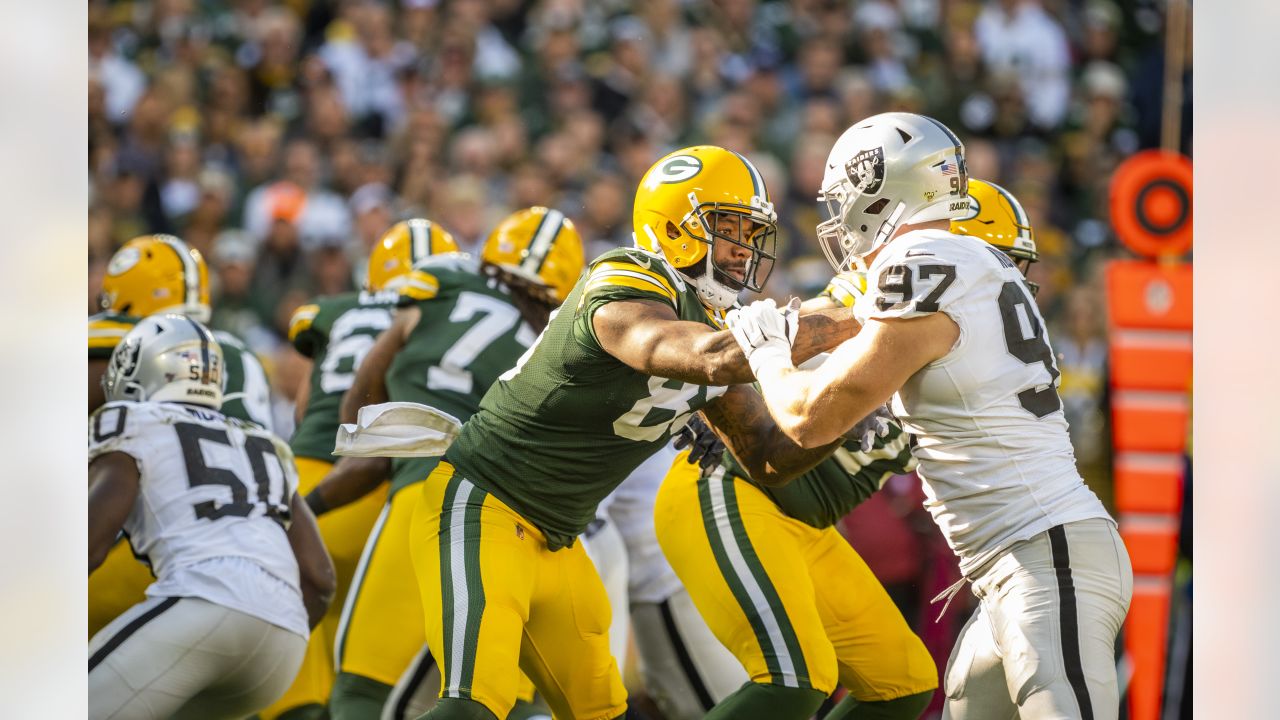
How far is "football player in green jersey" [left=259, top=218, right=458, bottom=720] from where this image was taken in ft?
21.2

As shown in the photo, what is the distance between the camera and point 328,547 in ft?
21.2

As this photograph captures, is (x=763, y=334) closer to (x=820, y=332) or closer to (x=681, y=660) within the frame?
(x=820, y=332)

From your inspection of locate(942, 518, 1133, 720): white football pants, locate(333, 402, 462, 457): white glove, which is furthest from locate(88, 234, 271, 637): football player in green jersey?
locate(942, 518, 1133, 720): white football pants

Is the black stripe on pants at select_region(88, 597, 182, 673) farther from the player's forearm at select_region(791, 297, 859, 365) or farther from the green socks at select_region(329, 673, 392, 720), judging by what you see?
the player's forearm at select_region(791, 297, 859, 365)

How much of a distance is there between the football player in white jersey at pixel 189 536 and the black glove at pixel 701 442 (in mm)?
1436

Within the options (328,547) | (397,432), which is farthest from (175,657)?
(328,547)

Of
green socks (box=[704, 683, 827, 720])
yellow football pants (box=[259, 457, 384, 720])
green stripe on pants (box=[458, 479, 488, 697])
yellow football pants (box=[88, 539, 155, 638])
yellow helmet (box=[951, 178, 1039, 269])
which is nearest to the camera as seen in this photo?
green stripe on pants (box=[458, 479, 488, 697])

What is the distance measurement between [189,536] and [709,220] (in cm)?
198

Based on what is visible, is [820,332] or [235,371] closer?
[820,332]

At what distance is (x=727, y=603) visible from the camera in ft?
15.8

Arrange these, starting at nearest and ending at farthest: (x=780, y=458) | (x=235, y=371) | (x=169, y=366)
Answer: (x=780, y=458) → (x=169, y=366) → (x=235, y=371)

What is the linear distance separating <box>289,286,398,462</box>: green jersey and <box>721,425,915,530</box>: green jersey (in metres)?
2.17
